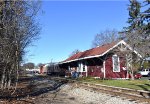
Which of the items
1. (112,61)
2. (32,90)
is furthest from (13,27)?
(112,61)

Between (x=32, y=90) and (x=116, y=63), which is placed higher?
(x=116, y=63)

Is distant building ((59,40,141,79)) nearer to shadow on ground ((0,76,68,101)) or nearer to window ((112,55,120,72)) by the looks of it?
window ((112,55,120,72))

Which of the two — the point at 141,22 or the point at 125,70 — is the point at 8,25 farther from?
the point at 141,22

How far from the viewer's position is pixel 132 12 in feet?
259

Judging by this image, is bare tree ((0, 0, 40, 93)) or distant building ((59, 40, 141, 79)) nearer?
bare tree ((0, 0, 40, 93))

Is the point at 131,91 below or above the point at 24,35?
below

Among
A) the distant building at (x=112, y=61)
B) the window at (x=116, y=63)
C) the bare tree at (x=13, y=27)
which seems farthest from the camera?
the window at (x=116, y=63)

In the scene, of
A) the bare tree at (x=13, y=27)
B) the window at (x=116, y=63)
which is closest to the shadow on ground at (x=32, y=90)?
the bare tree at (x=13, y=27)

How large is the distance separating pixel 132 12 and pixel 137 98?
2556 inches

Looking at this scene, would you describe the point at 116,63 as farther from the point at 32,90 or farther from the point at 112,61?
the point at 32,90

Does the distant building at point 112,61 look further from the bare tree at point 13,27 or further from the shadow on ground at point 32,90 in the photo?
the bare tree at point 13,27

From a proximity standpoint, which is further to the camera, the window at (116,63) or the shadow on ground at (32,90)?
the window at (116,63)

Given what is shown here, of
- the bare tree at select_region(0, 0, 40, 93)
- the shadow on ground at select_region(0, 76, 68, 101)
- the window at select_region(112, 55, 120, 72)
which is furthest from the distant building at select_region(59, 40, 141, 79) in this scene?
the bare tree at select_region(0, 0, 40, 93)

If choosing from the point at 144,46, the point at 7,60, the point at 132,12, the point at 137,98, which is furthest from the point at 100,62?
the point at 132,12
